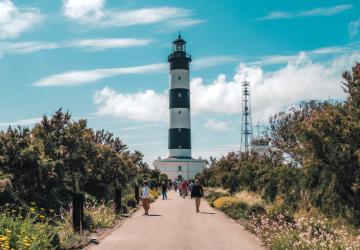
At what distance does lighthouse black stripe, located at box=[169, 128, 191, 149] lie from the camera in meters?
86.9

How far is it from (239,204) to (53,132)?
928 centimetres

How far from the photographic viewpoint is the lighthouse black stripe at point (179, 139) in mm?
86938

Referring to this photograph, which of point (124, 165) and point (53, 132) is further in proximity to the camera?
point (124, 165)

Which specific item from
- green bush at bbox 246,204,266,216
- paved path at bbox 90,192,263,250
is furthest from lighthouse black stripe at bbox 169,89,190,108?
paved path at bbox 90,192,263,250

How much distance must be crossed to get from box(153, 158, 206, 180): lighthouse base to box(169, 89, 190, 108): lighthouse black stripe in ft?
54.8

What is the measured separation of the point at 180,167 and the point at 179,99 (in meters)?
20.7

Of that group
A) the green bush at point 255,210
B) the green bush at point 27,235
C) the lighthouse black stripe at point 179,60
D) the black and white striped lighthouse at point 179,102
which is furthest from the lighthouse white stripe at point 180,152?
the green bush at point 27,235

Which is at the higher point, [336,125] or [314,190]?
[336,125]

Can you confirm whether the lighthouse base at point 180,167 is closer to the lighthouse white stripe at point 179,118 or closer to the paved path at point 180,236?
the lighthouse white stripe at point 179,118

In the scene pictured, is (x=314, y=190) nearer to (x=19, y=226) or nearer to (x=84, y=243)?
(x=84, y=243)

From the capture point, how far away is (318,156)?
53.4 feet

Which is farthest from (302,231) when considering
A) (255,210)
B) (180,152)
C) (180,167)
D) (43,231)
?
(180,167)

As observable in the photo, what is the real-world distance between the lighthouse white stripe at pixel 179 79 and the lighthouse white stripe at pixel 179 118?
3.80m

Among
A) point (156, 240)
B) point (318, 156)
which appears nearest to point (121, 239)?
point (156, 240)
